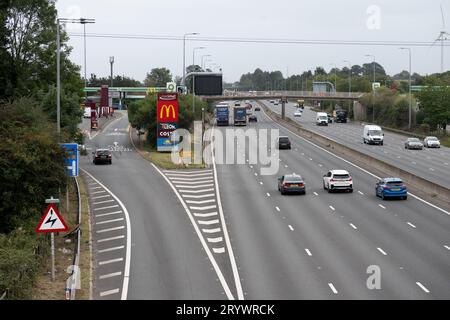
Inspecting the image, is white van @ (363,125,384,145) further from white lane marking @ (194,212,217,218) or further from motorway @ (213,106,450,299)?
white lane marking @ (194,212,217,218)

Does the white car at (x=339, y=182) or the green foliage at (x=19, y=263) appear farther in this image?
the white car at (x=339, y=182)

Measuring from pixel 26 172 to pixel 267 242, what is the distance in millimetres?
10475

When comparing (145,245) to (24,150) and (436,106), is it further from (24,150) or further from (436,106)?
(436,106)

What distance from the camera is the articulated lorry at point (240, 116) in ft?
373

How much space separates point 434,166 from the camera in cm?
6191

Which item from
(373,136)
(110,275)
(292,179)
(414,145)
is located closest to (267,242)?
(110,275)

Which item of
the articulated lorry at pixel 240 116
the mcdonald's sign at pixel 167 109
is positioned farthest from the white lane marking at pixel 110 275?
the articulated lorry at pixel 240 116

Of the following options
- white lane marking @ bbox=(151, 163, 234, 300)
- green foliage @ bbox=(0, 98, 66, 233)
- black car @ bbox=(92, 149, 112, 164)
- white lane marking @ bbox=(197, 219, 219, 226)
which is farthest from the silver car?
green foliage @ bbox=(0, 98, 66, 233)

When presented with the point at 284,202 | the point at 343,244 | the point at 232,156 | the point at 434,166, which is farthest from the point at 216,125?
the point at 343,244

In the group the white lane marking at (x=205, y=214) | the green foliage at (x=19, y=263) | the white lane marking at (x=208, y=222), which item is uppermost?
the green foliage at (x=19, y=263)

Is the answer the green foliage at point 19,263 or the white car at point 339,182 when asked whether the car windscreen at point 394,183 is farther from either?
the green foliage at point 19,263

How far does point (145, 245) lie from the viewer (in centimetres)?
3078

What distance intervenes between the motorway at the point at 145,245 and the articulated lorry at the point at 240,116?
60.2 m
